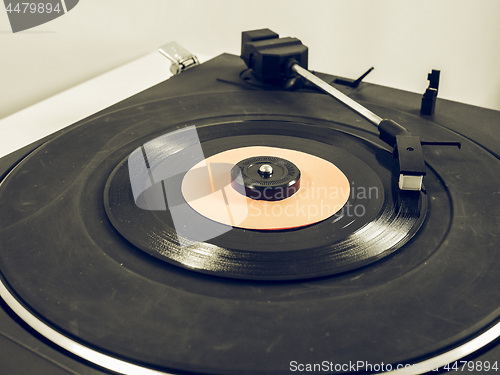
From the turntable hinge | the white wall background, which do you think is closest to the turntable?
the turntable hinge

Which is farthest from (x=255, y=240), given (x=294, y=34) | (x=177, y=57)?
(x=294, y=34)

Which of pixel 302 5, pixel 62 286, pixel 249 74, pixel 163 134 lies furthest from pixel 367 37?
pixel 62 286

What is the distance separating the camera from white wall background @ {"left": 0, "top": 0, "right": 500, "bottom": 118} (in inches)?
57.2

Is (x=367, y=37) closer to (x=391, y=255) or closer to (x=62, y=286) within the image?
(x=391, y=255)

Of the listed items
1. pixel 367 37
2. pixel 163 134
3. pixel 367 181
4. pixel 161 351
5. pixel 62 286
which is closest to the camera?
pixel 161 351

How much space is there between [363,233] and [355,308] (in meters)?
0.15

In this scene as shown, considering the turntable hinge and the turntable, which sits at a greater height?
the turntable hinge

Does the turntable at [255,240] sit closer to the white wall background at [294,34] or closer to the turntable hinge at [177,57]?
the turntable hinge at [177,57]

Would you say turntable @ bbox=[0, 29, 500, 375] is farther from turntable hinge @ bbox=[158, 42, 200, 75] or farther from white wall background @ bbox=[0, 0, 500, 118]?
white wall background @ bbox=[0, 0, 500, 118]

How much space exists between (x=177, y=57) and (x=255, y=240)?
30.0 inches

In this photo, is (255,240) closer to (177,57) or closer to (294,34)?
(177,57)

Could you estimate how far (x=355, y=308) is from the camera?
26.3 inches

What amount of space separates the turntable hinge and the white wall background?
0.27 metres

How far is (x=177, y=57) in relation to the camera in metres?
1.42
